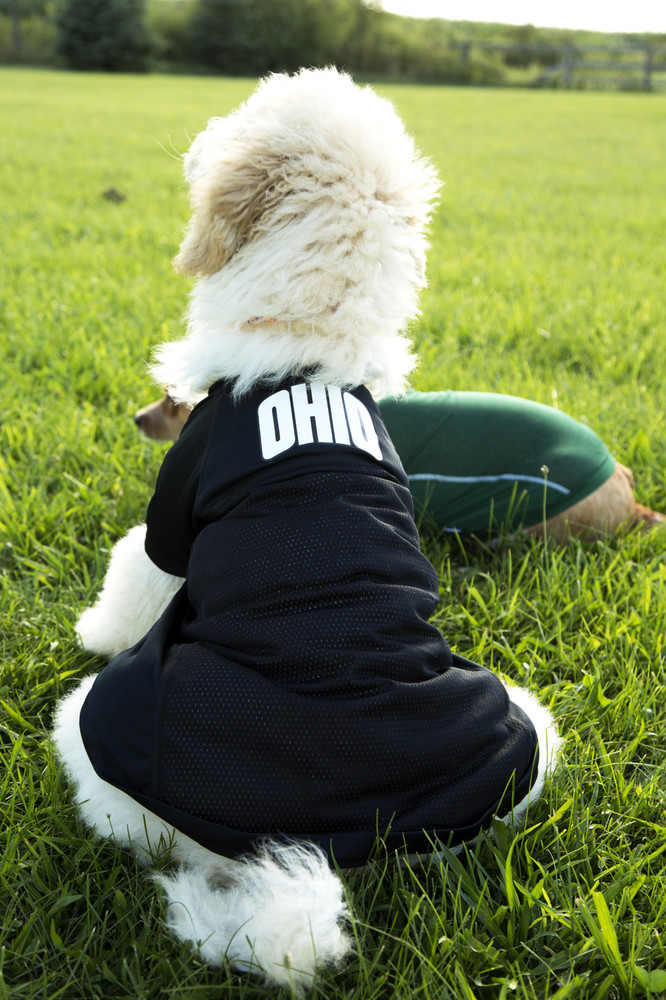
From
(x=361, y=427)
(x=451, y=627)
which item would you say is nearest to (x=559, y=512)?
(x=451, y=627)

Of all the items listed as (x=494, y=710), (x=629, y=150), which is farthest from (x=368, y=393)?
(x=629, y=150)

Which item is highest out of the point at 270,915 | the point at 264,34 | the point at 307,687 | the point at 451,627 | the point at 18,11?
the point at 18,11

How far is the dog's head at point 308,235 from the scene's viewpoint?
1.71 metres

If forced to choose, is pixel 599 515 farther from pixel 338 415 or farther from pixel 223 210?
pixel 223 210

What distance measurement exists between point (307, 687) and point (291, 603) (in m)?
0.16

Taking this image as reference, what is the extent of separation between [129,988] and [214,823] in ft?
1.19

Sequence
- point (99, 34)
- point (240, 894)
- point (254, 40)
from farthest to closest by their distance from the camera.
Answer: point (254, 40) < point (99, 34) < point (240, 894)

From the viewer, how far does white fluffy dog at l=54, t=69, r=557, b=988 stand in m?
1.40

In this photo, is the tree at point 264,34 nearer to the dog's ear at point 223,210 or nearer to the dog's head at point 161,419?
the dog's head at point 161,419

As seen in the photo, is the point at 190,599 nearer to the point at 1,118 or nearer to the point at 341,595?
the point at 341,595

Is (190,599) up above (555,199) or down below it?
below

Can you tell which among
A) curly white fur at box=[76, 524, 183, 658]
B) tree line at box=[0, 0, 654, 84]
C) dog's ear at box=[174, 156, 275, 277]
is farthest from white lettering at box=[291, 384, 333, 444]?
tree line at box=[0, 0, 654, 84]

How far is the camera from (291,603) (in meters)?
1.47

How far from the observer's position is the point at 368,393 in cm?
187
